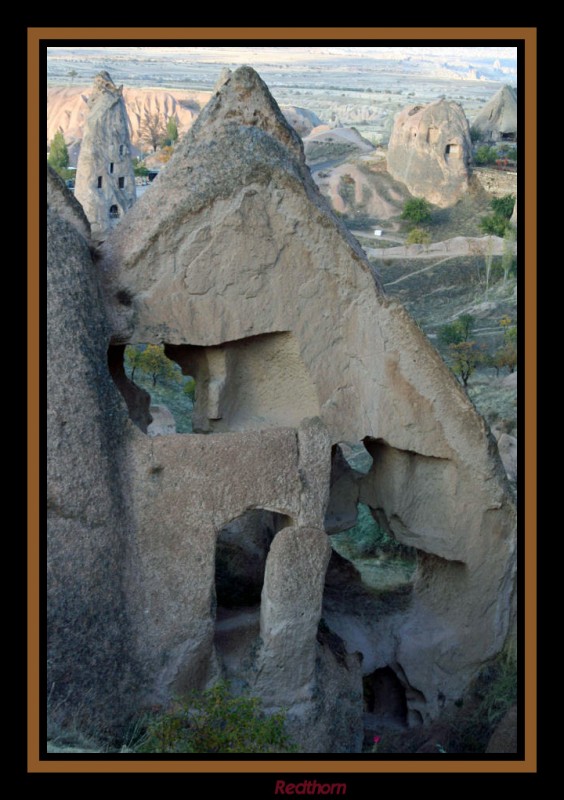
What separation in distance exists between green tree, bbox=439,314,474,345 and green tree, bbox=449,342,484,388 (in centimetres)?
56

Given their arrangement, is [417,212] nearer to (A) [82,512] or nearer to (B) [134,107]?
(A) [82,512]

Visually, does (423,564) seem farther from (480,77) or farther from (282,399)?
(480,77)

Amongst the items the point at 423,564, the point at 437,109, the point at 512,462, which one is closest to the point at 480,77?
the point at 437,109

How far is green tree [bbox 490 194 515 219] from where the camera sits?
3450 cm

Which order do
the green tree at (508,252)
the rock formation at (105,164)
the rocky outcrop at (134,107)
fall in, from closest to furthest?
the rock formation at (105,164) → the green tree at (508,252) → the rocky outcrop at (134,107)

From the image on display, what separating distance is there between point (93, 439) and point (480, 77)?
84.2 m

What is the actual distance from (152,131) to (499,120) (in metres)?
22.5

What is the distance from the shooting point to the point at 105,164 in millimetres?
27969

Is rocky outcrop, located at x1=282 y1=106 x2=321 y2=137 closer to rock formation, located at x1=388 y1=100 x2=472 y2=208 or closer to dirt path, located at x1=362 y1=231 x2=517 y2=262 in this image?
rock formation, located at x1=388 y1=100 x2=472 y2=208

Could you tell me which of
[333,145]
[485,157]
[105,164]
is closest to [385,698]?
[105,164]

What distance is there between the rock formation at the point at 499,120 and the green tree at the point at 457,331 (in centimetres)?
2351

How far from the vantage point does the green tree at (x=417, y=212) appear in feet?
115

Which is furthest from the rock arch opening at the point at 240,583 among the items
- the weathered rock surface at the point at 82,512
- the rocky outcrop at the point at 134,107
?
the rocky outcrop at the point at 134,107

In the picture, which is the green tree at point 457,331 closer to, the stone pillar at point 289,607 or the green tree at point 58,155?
the stone pillar at point 289,607
